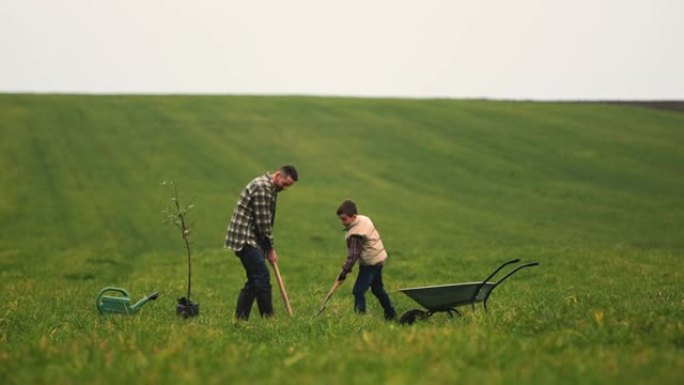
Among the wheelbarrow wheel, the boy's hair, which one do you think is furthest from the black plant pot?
the wheelbarrow wheel

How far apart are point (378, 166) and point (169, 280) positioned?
22566 mm

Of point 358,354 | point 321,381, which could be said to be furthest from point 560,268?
point 321,381

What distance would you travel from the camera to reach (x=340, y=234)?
85.0 feet

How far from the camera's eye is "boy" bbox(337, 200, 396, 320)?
1016 cm

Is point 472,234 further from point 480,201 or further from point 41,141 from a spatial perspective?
point 41,141

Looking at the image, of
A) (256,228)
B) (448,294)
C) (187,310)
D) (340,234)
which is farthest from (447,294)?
(340,234)

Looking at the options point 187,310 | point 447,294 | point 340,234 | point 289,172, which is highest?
point 289,172

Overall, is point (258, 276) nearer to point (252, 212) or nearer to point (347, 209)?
point (252, 212)

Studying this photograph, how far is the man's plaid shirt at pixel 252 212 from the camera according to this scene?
32.8 feet

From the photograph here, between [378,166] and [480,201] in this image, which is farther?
[378,166]

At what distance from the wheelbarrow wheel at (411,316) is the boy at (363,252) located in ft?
3.25

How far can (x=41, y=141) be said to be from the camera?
40.1m

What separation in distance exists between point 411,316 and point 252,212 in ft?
8.30

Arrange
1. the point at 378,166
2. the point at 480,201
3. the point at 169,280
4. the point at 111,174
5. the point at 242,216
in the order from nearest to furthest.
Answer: the point at 242,216 < the point at 169,280 < the point at 480,201 < the point at 111,174 < the point at 378,166
